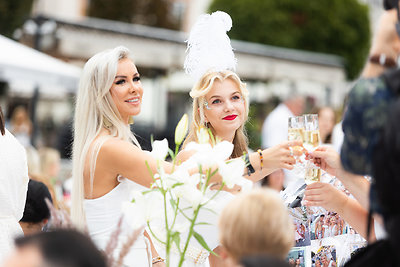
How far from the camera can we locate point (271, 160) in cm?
238

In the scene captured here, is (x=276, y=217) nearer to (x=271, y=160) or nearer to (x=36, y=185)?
(x=271, y=160)

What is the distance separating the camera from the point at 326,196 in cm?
238

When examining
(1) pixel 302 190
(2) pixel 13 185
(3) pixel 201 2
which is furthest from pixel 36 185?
(3) pixel 201 2

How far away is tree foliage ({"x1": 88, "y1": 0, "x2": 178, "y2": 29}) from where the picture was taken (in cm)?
3353

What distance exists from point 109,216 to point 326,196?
0.97 meters

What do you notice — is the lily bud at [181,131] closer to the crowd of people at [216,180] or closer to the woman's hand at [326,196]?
the crowd of people at [216,180]

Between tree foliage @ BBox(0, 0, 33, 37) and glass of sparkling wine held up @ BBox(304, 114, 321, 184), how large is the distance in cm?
2299

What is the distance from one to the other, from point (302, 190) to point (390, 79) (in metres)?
1.21

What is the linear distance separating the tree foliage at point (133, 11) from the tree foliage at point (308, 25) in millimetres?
3835

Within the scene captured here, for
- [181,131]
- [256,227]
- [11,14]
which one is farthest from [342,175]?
[11,14]

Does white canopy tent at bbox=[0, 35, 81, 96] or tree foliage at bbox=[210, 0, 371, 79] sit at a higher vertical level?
tree foliage at bbox=[210, 0, 371, 79]

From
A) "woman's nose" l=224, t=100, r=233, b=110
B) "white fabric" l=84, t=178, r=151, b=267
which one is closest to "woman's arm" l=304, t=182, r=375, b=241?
"white fabric" l=84, t=178, r=151, b=267

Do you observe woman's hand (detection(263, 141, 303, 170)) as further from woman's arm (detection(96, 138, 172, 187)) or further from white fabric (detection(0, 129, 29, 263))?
white fabric (detection(0, 129, 29, 263))

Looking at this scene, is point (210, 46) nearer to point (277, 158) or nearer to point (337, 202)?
point (277, 158)
